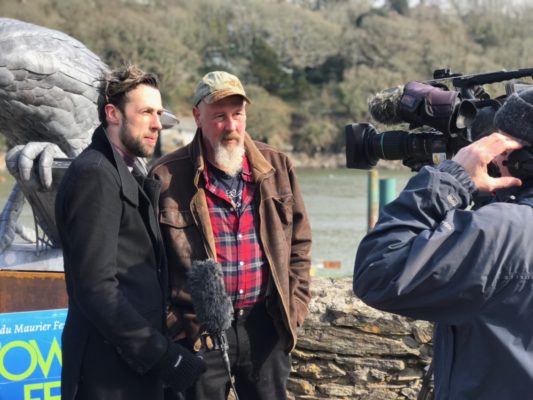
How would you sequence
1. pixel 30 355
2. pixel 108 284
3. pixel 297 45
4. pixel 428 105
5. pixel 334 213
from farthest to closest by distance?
pixel 297 45
pixel 334 213
pixel 30 355
pixel 108 284
pixel 428 105

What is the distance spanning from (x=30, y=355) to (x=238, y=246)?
4.19 ft

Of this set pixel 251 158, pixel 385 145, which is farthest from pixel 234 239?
pixel 385 145

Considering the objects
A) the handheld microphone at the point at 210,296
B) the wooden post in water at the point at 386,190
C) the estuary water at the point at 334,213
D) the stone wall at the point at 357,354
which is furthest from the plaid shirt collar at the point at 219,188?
the wooden post in water at the point at 386,190

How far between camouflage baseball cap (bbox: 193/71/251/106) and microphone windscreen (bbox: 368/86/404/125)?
0.57 m

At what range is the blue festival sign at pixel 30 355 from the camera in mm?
3408

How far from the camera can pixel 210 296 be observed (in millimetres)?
2490

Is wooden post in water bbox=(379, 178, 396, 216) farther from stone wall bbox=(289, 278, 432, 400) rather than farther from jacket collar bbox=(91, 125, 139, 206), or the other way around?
jacket collar bbox=(91, 125, 139, 206)

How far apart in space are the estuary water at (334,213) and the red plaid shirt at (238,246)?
15.2ft

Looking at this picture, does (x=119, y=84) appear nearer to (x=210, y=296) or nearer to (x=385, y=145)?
(x=210, y=296)

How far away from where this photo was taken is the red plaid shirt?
2.78 meters

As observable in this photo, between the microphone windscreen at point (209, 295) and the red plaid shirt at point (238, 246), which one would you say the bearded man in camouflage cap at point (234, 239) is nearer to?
the red plaid shirt at point (238, 246)

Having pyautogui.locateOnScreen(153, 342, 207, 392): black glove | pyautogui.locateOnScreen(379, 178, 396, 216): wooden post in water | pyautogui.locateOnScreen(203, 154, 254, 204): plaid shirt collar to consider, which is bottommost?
pyautogui.locateOnScreen(379, 178, 396, 216): wooden post in water

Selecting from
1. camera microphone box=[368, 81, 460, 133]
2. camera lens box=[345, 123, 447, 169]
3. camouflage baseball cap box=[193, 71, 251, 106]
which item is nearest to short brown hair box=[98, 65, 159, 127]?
camouflage baseball cap box=[193, 71, 251, 106]

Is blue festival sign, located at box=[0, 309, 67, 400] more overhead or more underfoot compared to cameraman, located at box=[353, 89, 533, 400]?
more underfoot
